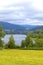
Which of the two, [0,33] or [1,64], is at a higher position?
[0,33]

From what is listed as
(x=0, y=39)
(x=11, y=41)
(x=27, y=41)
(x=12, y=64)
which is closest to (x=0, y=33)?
(x=0, y=39)

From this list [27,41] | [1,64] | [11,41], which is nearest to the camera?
[1,64]

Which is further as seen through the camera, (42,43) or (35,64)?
(42,43)

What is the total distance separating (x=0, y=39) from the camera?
50.0m

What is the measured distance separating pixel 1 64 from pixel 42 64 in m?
→ 3.81

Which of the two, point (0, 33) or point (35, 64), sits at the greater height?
point (0, 33)

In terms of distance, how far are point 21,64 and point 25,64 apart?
393 mm

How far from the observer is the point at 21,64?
17703mm

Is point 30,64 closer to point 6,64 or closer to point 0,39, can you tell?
point 6,64

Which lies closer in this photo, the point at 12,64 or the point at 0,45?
the point at 12,64

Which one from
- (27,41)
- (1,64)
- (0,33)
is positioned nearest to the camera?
(1,64)

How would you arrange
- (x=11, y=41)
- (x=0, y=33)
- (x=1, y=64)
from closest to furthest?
(x=1, y=64)
(x=0, y=33)
(x=11, y=41)

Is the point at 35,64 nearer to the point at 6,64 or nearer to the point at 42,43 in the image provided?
the point at 6,64

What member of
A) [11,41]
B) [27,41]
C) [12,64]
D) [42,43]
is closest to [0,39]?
[11,41]
